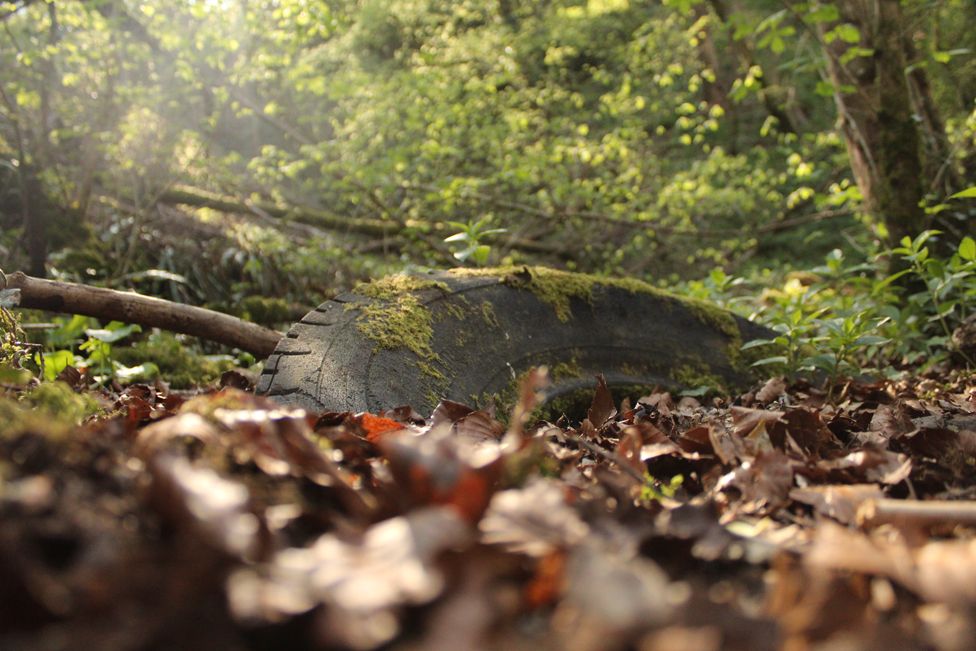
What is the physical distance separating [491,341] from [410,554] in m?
2.41

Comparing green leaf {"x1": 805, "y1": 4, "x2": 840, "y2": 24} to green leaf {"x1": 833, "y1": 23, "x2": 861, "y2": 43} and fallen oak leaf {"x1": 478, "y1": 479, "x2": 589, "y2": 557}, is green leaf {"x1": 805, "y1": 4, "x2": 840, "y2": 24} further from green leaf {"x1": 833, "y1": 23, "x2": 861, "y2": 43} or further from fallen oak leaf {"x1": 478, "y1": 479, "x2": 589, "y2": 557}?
fallen oak leaf {"x1": 478, "y1": 479, "x2": 589, "y2": 557}

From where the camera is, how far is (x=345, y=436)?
53.1 inches

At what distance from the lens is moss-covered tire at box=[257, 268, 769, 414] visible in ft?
8.32

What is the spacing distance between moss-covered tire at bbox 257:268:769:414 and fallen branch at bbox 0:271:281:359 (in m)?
0.86

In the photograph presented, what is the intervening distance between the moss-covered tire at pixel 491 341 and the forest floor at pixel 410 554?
1.26 metres

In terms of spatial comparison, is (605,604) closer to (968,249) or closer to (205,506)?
(205,506)

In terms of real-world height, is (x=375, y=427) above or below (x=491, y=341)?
above

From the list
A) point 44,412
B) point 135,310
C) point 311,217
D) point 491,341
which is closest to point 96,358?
point 135,310

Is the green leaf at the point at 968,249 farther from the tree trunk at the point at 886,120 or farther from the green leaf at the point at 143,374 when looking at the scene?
the green leaf at the point at 143,374

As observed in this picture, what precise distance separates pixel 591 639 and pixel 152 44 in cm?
980

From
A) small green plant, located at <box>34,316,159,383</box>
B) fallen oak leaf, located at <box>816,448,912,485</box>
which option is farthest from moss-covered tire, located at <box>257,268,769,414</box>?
fallen oak leaf, located at <box>816,448,912,485</box>

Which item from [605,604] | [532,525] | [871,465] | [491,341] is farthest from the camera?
[491,341]

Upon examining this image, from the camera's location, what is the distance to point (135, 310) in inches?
127

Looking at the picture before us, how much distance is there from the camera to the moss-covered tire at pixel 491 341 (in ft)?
8.32
